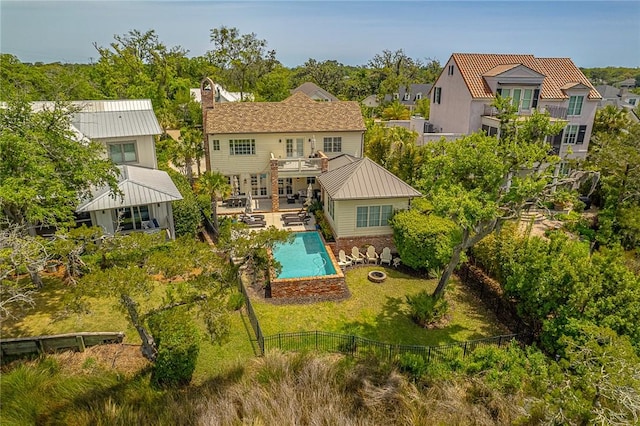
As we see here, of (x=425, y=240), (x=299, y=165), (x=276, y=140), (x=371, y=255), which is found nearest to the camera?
(x=425, y=240)

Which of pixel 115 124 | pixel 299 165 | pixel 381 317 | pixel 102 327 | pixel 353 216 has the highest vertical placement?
pixel 115 124

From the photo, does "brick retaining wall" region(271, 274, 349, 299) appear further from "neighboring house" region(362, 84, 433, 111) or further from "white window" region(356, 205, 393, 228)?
"neighboring house" region(362, 84, 433, 111)

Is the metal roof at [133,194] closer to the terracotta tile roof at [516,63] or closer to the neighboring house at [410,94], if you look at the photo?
the terracotta tile roof at [516,63]

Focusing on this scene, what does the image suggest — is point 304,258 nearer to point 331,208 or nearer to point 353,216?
Answer: point 353,216

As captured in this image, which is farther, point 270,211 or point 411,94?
point 411,94

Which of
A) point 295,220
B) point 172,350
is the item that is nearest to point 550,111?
point 295,220

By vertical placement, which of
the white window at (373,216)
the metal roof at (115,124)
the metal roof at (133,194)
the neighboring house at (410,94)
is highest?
the neighboring house at (410,94)

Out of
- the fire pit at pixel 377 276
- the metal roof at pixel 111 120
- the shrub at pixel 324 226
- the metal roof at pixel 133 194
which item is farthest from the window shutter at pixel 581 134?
the metal roof at pixel 111 120
